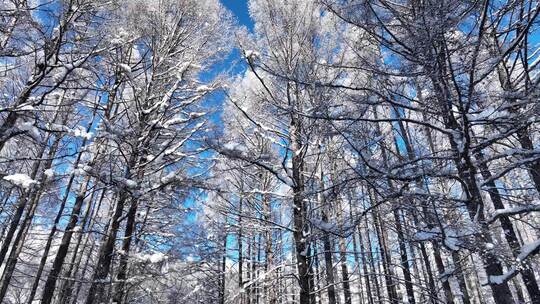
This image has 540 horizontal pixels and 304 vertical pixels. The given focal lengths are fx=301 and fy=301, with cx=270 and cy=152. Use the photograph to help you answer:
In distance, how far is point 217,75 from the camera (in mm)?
7492

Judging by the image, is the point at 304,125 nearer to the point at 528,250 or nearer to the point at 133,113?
the point at 528,250

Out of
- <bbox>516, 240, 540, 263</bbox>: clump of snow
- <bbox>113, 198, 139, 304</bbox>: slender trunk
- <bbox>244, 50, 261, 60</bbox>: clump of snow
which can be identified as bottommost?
<bbox>516, 240, 540, 263</bbox>: clump of snow

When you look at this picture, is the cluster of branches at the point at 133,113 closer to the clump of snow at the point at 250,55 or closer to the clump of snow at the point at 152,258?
the clump of snow at the point at 152,258

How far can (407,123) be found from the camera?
5.60 m

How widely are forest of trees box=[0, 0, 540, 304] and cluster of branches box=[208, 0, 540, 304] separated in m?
0.04

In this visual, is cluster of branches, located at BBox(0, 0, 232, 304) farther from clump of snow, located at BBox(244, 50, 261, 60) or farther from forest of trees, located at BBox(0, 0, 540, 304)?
clump of snow, located at BBox(244, 50, 261, 60)

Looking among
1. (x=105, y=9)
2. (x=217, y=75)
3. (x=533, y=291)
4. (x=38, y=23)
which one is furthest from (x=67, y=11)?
(x=533, y=291)

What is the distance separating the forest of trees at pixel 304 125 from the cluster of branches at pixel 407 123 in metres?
0.04

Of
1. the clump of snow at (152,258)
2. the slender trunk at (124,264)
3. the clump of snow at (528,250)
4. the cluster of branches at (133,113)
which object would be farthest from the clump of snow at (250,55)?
the clump of snow at (528,250)

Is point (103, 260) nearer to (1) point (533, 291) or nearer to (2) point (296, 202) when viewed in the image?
(2) point (296, 202)

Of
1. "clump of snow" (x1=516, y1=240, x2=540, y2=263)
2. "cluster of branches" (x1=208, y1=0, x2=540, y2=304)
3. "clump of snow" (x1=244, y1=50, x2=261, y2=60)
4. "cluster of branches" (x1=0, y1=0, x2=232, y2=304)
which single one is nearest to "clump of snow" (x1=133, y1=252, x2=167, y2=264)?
"cluster of branches" (x1=0, y1=0, x2=232, y2=304)

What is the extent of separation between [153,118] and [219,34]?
2.83m

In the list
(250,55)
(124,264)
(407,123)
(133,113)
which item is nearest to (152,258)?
(124,264)

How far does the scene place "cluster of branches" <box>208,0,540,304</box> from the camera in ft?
9.69
